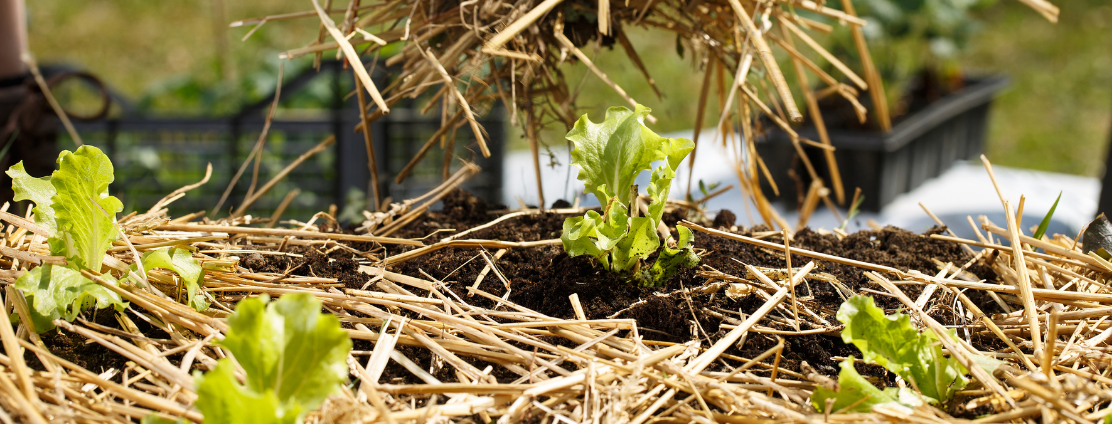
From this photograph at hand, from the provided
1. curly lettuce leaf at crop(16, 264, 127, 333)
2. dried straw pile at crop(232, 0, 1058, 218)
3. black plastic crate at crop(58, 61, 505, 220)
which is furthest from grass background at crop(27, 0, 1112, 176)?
curly lettuce leaf at crop(16, 264, 127, 333)

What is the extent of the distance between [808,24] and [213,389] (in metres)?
1.04

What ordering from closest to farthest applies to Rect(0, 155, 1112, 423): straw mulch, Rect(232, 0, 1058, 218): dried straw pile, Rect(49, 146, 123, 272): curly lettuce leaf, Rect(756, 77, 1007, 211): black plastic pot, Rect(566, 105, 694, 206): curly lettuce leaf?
Rect(0, 155, 1112, 423): straw mulch, Rect(49, 146, 123, 272): curly lettuce leaf, Rect(566, 105, 694, 206): curly lettuce leaf, Rect(232, 0, 1058, 218): dried straw pile, Rect(756, 77, 1007, 211): black plastic pot

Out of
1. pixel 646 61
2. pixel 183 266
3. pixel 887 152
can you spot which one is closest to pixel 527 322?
pixel 183 266

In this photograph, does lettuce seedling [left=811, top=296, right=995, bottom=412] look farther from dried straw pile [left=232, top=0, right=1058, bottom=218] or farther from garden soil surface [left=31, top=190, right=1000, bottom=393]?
dried straw pile [left=232, top=0, right=1058, bottom=218]

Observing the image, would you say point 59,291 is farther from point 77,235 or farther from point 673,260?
point 673,260

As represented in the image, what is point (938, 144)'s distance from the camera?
2.95 meters

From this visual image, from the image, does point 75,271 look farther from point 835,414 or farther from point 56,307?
point 835,414

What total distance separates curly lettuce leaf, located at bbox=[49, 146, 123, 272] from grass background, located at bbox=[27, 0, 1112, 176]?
325 centimetres

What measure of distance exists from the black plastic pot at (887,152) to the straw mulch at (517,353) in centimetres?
150

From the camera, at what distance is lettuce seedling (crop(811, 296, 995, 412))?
70 centimetres

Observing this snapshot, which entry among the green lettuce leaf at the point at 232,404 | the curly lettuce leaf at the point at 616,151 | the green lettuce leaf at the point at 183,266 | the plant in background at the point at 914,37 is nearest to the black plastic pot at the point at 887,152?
the plant in background at the point at 914,37

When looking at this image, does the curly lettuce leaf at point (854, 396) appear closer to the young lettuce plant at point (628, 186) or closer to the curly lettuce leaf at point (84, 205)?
the young lettuce plant at point (628, 186)

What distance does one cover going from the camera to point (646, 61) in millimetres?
5668

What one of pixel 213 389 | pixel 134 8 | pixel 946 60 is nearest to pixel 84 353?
pixel 213 389
